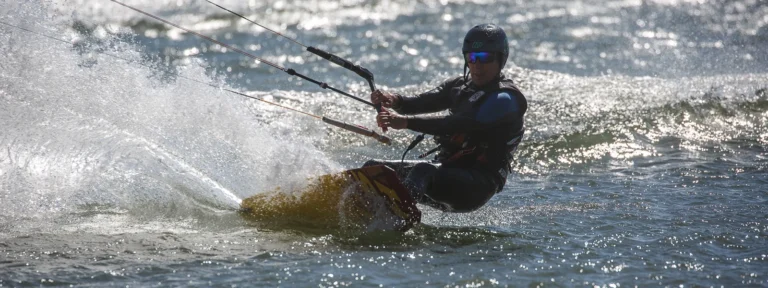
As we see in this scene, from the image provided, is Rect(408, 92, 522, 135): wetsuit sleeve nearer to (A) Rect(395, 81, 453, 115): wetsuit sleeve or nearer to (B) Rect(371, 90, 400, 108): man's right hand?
(B) Rect(371, 90, 400, 108): man's right hand

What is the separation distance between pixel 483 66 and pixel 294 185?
1731 millimetres

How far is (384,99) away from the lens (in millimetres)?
7945

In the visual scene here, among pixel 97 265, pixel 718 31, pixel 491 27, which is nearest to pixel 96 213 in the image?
pixel 97 265

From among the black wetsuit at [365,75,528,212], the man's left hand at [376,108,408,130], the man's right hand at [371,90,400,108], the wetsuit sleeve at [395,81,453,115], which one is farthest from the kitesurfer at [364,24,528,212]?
the man's right hand at [371,90,400,108]

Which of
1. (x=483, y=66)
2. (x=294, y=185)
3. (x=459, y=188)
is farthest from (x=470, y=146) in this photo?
(x=294, y=185)

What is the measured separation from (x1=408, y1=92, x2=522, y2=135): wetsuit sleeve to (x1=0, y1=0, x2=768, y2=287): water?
0.87 metres

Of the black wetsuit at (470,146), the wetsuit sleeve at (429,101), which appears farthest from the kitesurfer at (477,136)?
the wetsuit sleeve at (429,101)

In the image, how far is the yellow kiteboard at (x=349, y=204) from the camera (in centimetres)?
743

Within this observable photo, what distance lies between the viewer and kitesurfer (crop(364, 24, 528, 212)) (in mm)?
7246

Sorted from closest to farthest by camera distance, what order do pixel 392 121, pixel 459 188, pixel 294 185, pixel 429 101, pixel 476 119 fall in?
pixel 392 121, pixel 476 119, pixel 459 188, pixel 294 185, pixel 429 101

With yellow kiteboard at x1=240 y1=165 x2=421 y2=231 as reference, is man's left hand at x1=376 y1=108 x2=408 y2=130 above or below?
above

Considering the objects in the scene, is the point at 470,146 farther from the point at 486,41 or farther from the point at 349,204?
the point at 349,204

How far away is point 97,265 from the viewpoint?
6.42 meters

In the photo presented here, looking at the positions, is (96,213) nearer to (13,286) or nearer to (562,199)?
(13,286)
